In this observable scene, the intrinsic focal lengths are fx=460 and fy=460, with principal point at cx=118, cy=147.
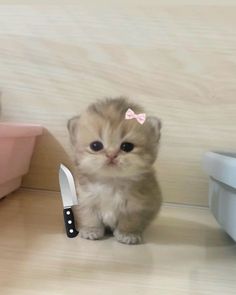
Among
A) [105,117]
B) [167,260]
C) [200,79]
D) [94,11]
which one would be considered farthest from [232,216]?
[94,11]

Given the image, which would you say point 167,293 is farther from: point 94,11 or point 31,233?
point 94,11

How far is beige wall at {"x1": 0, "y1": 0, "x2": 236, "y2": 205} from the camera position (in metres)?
0.86

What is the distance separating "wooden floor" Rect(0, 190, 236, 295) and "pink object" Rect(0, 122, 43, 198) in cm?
7

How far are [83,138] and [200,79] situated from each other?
1.06 ft

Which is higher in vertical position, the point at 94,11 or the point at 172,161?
the point at 94,11

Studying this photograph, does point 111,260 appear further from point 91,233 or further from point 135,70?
point 135,70

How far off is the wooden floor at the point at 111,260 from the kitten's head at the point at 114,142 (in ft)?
0.34

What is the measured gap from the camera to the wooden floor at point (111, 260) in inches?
18.3

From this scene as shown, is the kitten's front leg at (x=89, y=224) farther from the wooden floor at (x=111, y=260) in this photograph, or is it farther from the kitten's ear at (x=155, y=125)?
the kitten's ear at (x=155, y=125)

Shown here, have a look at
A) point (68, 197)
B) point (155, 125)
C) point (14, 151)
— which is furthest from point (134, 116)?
point (14, 151)

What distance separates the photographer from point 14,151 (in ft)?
2.58

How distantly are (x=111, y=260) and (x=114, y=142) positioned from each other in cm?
16

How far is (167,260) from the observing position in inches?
22.0

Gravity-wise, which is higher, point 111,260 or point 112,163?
point 112,163
